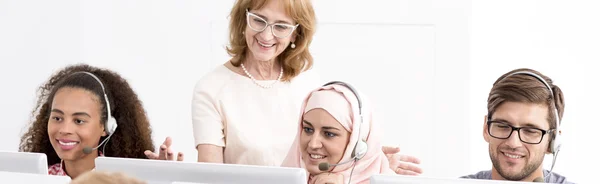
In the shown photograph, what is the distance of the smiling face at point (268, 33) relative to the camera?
2.67 meters

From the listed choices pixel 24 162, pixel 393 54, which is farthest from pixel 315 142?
pixel 393 54

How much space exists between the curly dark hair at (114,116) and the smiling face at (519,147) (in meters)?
1.16

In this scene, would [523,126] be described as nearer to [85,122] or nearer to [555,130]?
[555,130]

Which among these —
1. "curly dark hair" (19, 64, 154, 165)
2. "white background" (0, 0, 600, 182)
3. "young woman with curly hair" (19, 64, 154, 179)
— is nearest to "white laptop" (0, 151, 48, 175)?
"young woman with curly hair" (19, 64, 154, 179)

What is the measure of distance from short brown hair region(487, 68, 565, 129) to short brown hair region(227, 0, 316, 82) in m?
0.63

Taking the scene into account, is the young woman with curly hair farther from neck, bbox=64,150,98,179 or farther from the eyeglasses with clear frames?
the eyeglasses with clear frames

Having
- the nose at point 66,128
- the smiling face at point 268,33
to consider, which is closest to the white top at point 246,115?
the smiling face at point 268,33

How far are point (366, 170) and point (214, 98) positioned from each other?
64 centimetres

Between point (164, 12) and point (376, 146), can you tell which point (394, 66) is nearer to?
point (164, 12)

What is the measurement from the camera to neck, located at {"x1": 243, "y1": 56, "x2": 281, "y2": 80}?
2.80 meters

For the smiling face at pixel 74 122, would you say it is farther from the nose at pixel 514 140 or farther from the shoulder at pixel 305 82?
the nose at pixel 514 140

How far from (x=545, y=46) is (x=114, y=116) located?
320 centimetres

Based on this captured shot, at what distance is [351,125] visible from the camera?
2.26m

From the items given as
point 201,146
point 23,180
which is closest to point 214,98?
point 201,146
